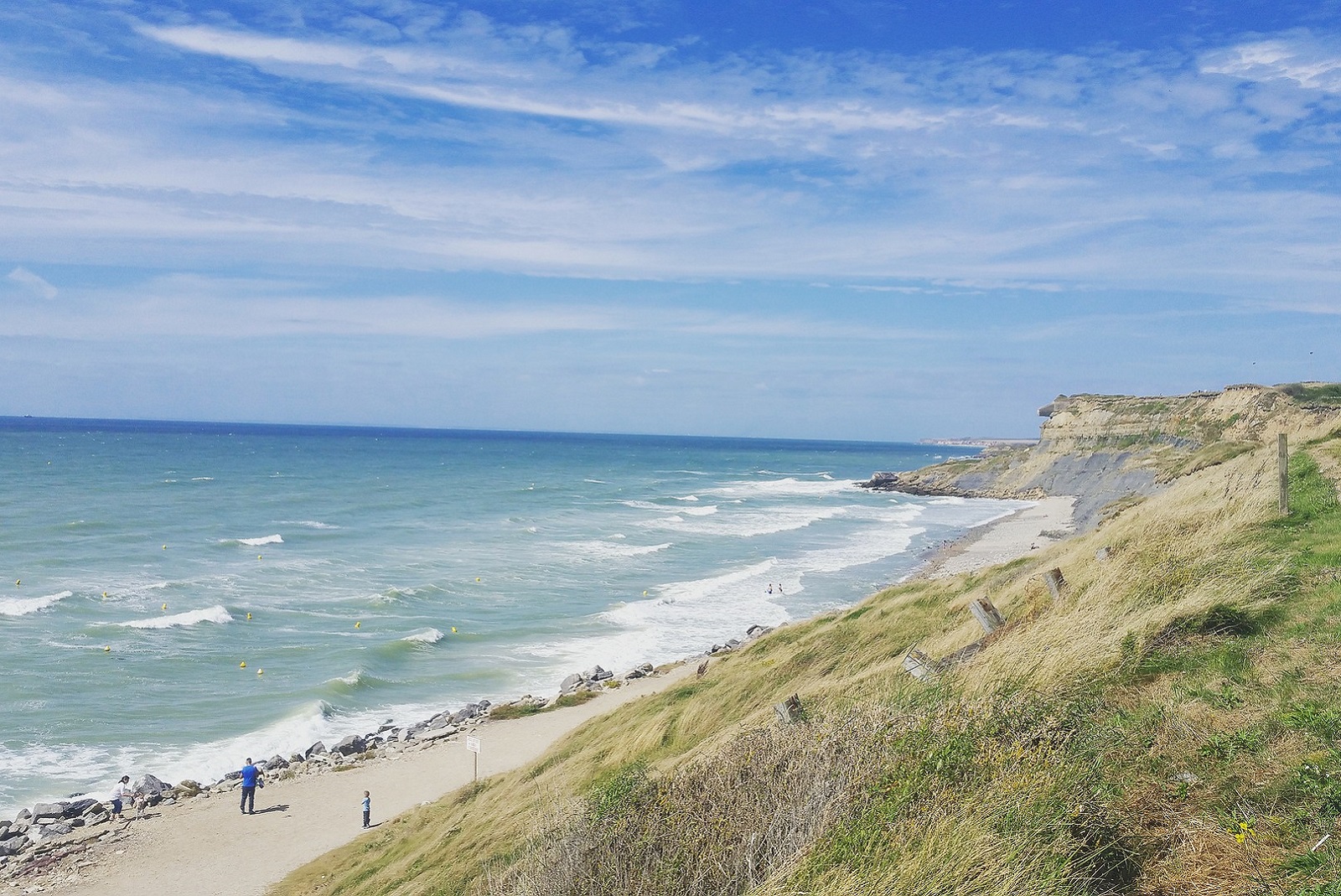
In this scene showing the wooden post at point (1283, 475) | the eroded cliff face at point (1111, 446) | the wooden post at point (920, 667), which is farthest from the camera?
the eroded cliff face at point (1111, 446)

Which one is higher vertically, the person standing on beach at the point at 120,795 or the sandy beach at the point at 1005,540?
the sandy beach at the point at 1005,540

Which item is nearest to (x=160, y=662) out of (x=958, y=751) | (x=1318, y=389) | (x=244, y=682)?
(x=244, y=682)

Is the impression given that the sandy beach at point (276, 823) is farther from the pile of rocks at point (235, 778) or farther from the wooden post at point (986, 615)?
the wooden post at point (986, 615)

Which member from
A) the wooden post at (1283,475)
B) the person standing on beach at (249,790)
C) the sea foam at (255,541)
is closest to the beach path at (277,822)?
the person standing on beach at (249,790)

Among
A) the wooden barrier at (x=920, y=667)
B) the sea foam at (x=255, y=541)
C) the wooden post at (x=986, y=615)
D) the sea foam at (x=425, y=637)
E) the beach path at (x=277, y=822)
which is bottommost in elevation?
the beach path at (x=277, y=822)

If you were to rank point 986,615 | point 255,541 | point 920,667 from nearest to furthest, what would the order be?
point 920,667 → point 986,615 → point 255,541

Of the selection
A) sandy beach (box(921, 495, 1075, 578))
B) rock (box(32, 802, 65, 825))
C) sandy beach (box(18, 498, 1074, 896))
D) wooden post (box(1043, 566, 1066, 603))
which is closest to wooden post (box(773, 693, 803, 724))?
wooden post (box(1043, 566, 1066, 603))

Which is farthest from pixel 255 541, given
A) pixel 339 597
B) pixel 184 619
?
pixel 184 619

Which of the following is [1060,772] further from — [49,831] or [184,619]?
[184,619]

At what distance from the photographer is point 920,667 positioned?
8602mm

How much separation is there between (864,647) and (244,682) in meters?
21.3

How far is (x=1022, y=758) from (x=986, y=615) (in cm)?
484

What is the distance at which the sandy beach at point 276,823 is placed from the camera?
17.4 m

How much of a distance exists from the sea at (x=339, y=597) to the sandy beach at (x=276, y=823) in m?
2.73
